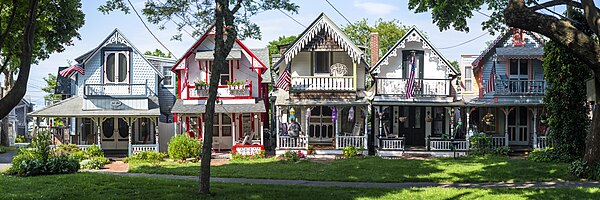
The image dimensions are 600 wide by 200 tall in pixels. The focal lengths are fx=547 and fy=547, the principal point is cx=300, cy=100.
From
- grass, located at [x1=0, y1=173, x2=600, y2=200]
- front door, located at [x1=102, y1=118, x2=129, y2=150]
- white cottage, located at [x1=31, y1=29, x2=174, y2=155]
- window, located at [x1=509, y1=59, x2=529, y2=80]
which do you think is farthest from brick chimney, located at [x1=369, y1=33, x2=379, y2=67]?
grass, located at [x1=0, y1=173, x2=600, y2=200]

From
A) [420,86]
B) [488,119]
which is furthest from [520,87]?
[420,86]

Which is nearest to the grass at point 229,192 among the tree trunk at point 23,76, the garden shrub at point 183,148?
the tree trunk at point 23,76

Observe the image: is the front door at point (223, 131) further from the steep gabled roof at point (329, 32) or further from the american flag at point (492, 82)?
the american flag at point (492, 82)

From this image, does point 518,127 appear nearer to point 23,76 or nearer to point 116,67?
point 116,67

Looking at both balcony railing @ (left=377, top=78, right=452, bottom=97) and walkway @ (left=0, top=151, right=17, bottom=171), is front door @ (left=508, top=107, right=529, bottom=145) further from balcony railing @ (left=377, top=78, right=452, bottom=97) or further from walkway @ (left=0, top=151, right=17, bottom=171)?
walkway @ (left=0, top=151, right=17, bottom=171)

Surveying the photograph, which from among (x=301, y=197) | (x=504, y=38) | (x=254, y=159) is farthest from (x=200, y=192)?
(x=504, y=38)

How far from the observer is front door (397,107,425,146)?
103 feet

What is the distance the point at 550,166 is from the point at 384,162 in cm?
659

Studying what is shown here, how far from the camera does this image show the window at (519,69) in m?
30.5

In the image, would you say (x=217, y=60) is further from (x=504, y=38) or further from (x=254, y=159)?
(x=504, y=38)

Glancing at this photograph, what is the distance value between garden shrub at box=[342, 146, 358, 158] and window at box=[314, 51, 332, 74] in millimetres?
4465

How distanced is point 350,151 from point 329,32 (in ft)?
20.6

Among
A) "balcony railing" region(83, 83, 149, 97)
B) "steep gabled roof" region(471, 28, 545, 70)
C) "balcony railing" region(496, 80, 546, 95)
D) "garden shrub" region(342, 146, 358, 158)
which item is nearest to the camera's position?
"garden shrub" region(342, 146, 358, 158)

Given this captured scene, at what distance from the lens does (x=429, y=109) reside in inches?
1225
